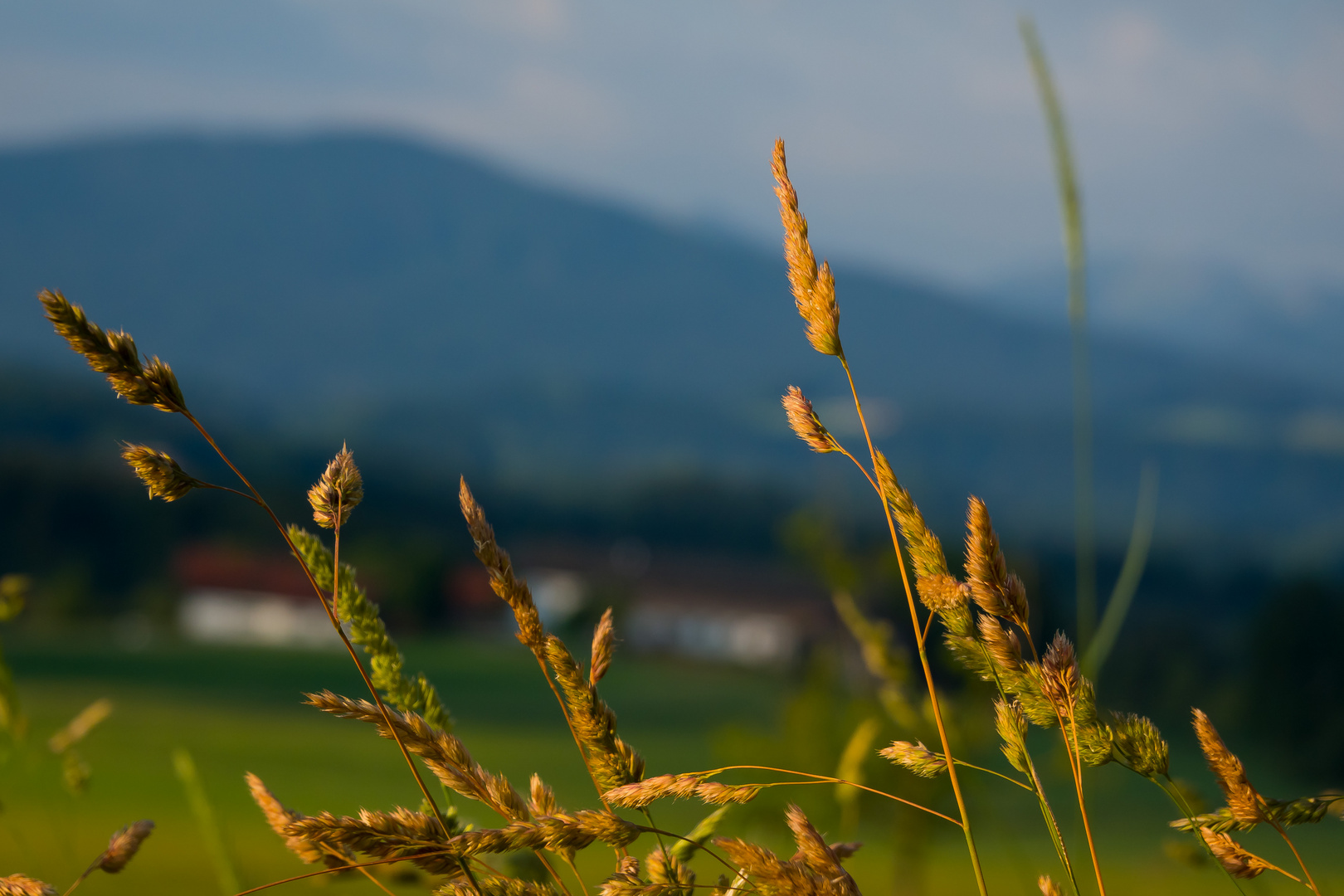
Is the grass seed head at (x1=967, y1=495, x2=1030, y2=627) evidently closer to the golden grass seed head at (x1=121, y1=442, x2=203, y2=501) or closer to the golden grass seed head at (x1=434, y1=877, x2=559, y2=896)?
the golden grass seed head at (x1=434, y1=877, x2=559, y2=896)

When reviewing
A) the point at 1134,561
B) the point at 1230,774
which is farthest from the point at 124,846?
the point at 1134,561

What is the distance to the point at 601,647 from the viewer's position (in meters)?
0.77

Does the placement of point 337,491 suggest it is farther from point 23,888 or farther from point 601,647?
point 23,888

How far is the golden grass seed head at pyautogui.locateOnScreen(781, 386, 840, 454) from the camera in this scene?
73 cm

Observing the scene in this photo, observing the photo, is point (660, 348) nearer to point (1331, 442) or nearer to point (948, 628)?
point (1331, 442)

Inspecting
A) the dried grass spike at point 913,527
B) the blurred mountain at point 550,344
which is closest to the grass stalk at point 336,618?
the dried grass spike at point 913,527

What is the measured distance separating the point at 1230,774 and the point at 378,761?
38771 mm

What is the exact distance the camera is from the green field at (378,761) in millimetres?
7254

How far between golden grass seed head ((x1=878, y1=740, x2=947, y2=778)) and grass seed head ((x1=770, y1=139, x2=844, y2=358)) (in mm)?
297

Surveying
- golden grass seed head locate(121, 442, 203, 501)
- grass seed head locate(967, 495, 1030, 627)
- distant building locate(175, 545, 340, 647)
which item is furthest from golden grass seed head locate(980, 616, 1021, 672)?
distant building locate(175, 545, 340, 647)

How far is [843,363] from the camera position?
0.67 m

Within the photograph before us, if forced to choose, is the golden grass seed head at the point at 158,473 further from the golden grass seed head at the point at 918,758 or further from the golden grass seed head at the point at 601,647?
the golden grass seed head at the point at 918,758

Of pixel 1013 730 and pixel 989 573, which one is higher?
pixel 989 573

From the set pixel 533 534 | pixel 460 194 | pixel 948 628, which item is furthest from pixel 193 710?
pixel 460 194
